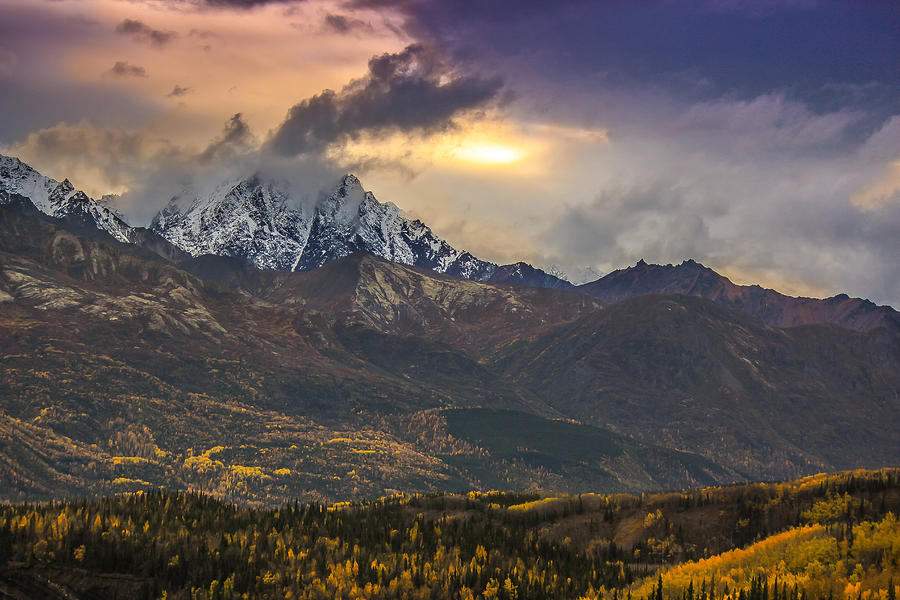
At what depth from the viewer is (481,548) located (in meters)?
162

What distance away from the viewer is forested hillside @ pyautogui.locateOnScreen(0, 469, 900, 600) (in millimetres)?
134750

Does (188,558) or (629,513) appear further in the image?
(629,513)

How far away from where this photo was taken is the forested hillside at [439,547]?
442ft

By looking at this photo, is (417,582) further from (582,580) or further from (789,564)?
(789,564)

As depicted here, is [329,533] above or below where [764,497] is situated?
below

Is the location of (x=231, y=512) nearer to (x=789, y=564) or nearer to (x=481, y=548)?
(x=481, y=548)

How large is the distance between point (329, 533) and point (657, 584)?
88.3 m

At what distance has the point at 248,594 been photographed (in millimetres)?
138625

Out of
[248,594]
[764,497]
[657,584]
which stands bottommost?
[248,594]

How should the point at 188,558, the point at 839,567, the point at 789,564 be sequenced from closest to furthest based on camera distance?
the point at 839,567 → the point at 789,564 → the point at 188,558

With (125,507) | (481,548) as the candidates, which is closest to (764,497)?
(481,548)

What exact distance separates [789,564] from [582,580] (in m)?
42.6

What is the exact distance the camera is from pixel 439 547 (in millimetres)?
164250

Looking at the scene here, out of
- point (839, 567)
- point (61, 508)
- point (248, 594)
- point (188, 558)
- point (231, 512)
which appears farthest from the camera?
point (231, 512)
